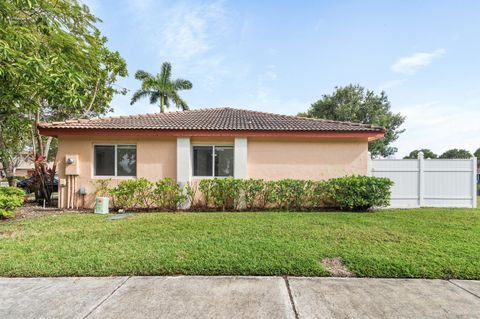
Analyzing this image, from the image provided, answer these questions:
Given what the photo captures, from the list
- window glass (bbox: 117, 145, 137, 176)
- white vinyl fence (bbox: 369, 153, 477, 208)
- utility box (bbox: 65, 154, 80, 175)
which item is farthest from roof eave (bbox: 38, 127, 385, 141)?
white vinyl fence (bbox: 369, 153, 477, 208)

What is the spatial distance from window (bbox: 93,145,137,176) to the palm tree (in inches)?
700

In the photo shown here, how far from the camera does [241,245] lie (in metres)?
4.98

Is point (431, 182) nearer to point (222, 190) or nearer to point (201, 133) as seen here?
point (222, 190)

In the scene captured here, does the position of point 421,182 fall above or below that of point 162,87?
below

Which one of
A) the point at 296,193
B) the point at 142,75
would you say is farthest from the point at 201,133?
the point at 142,75

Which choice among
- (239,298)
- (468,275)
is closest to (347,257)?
(468,275)

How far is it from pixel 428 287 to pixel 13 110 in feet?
42.0

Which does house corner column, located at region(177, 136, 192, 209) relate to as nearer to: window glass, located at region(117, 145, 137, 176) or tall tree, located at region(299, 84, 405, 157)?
window glass, located at region(117, 145, 137, 176)

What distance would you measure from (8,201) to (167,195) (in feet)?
15.6

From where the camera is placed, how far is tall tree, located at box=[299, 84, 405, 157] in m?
29.4

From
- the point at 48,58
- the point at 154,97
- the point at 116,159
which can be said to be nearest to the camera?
the point at 48,58

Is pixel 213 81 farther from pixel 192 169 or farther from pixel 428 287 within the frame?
pixel 428 287

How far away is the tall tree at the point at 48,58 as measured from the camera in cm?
586

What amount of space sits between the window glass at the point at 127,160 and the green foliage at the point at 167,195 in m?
1.38
